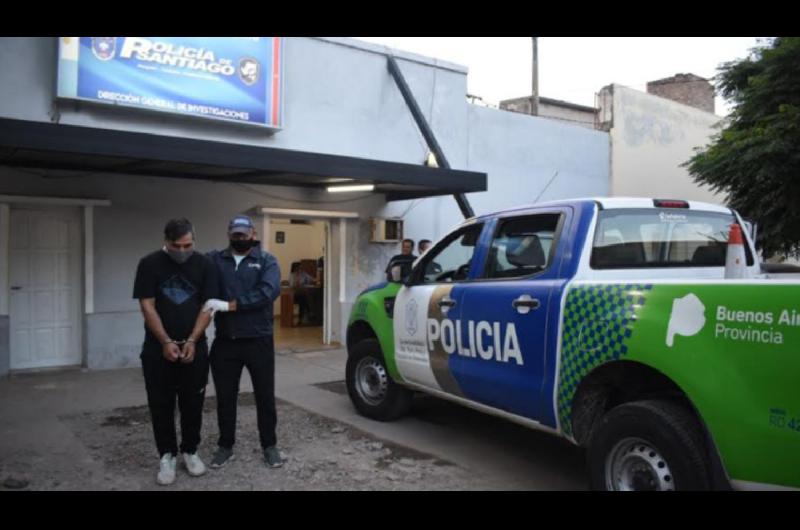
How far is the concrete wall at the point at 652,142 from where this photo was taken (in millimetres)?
16656

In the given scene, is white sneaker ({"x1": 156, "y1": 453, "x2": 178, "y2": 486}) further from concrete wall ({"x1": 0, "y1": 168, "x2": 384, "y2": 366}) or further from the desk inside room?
the desk inside room

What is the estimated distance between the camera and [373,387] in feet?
22.2

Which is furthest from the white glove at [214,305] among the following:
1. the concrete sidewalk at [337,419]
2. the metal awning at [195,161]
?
the metal awning at [195,161]

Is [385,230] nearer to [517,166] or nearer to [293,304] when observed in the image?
[293,304]

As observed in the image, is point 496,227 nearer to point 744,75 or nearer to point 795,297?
point 795,297

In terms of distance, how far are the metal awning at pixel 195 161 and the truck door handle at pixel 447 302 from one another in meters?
3.78

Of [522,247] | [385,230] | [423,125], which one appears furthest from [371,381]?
[423,125]

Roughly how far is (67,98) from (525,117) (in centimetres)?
880

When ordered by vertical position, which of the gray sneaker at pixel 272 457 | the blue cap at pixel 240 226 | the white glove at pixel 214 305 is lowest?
the gray sneaker at pixel 272 457

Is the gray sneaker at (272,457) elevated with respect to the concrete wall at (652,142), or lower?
lower

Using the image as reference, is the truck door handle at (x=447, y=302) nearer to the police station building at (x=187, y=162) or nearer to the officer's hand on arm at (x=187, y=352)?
the officer's hand on arm at (x=187, y=352)

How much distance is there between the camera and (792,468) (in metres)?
3.13
